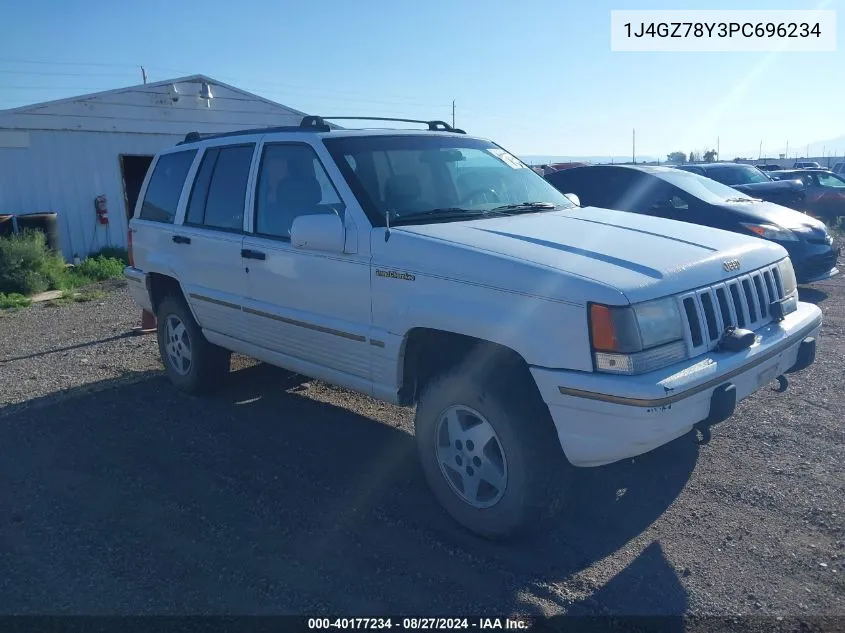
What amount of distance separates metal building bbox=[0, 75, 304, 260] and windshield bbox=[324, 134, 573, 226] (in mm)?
11010

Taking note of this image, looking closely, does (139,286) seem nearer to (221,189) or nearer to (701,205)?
(221,189)

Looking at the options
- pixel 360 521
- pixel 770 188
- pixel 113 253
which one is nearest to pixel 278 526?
pixel 360 521

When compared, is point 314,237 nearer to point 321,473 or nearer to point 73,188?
point 321,473

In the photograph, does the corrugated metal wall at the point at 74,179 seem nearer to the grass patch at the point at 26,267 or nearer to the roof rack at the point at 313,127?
the grass patch at the point at 26,267

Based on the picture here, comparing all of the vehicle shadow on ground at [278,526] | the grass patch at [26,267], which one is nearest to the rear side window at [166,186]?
the vehicle shadow on ground at [278,526]

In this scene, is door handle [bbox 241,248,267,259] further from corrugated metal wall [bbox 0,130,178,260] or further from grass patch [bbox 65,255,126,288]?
corrugated metal wall [bbox 0,130,178,260]

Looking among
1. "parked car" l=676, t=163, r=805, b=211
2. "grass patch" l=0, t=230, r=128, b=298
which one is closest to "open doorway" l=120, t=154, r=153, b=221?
"grass patch" l=0, t=230, r=128, b=298

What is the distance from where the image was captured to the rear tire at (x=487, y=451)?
3441mm

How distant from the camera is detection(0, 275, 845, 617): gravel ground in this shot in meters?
3.28

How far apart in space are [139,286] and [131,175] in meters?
10.8

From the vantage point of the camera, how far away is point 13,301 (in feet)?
35.9

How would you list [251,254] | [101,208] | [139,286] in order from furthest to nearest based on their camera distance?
[101,208] → [139,286] → [251,254]

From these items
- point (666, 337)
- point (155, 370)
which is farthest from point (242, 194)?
point (666, 337)

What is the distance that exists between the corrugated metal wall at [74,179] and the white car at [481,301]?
9.58 m
